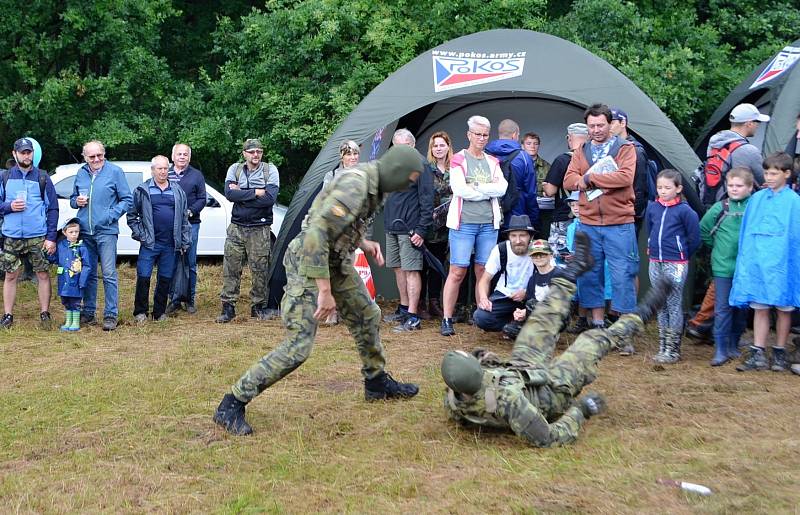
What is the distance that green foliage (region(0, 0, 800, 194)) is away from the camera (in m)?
13.4

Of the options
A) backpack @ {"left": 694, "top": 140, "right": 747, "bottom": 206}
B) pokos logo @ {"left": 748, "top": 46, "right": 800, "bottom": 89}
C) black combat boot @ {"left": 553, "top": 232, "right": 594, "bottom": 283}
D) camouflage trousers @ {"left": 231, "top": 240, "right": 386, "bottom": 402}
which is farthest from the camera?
pokos logo @ {"left": 748, "top": 46, "right": 800, "bottom": 89}

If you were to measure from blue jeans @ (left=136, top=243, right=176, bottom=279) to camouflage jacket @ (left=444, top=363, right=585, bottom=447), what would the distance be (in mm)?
4831

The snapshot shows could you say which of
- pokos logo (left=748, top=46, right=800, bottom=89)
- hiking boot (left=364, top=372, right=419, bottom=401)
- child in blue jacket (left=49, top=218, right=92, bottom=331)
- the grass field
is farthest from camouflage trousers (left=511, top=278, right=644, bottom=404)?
pokos logo (left=748, top=46, right=800, bottom=89)

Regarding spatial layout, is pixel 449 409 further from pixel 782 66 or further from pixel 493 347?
pixel 782 66

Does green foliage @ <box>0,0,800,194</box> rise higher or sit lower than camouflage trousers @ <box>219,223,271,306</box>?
higher

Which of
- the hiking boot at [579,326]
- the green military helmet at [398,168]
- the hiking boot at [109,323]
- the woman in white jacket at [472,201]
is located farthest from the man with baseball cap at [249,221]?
the green military helmet at [398,168]

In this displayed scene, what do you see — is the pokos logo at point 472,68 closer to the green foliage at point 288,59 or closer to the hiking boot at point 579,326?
the hiking boot at point 579,326

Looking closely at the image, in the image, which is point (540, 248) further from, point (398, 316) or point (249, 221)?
A: point (249, 221)

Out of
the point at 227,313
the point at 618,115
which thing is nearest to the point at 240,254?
the point at 227,313

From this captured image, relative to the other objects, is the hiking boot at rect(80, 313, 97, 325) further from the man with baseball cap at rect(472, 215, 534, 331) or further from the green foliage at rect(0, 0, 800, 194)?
the green foliage at rect(0, 0, 800, 194)

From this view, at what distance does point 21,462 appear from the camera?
518cm

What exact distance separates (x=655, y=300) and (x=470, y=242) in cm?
262

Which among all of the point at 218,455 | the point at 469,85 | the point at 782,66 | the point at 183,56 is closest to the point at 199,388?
the point at 218,455

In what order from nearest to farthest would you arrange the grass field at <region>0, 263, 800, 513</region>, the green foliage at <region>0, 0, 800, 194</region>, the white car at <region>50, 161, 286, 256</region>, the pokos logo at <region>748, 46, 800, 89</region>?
the grass field at <region>0, 263, 800, 513</region> → the pokos logo at <region>748, 46, 800, 89</region> → the white car at <region>50, 161, 286, 256</region> → the green foliage at <region>0, 0, 800, 194</region>
